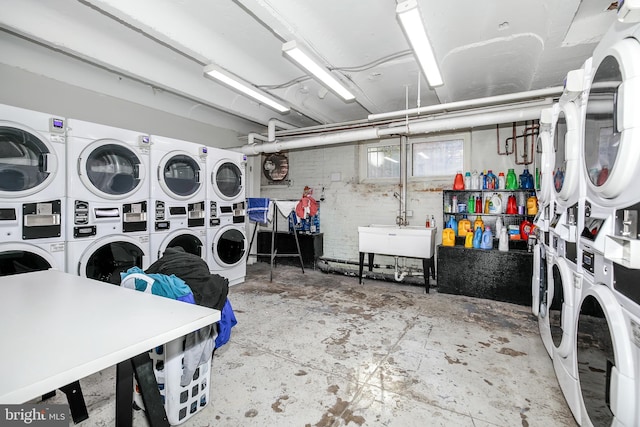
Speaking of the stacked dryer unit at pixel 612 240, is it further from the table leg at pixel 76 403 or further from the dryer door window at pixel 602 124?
the table leg at pixel 76 403

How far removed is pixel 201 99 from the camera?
13.8ft

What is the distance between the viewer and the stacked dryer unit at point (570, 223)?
65.8 inches

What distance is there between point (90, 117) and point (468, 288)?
582 centimetres

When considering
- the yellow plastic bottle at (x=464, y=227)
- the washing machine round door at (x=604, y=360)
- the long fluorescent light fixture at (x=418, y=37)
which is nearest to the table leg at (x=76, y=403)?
the washing machine round door at (x=604, y=360)

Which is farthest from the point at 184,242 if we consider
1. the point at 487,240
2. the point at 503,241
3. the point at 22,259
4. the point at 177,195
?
the point at 503,241

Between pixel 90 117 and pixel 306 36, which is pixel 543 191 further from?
pixel 90 117

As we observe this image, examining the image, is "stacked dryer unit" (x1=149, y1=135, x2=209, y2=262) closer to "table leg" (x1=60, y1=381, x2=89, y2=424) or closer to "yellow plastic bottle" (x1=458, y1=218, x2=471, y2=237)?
"table leg" (x1=60, y1=381, x2=89, y2=424)

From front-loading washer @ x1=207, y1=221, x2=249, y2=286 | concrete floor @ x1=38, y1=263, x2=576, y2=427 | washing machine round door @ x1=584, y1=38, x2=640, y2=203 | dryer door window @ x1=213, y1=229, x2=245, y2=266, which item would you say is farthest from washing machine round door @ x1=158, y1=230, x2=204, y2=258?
washing machine round door @ x1=584, y1=38, x2=640, y2=203

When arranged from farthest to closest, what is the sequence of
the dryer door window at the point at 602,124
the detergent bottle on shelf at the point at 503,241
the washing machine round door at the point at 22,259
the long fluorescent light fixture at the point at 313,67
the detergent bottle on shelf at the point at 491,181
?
the detergent bottle on shelf at the point at 491,181 < the detergent bottle on shelf at the point at 503,241 < the long fluorescent light fixture at the point at 313,67 < the washing machine round door at the point at 22,259 < the dryer door window at the point at 602,124

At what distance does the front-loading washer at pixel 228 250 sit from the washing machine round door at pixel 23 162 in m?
1.91

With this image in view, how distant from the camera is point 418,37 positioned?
2.39 meters

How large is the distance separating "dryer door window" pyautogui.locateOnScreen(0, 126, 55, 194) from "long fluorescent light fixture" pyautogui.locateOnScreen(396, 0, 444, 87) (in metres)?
3.23

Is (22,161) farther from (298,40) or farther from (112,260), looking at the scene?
(298,40)

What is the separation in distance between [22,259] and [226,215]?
2.27 m
